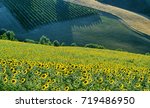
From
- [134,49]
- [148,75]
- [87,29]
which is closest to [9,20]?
[87,29]

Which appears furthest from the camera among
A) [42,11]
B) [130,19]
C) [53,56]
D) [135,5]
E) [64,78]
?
[135,5]

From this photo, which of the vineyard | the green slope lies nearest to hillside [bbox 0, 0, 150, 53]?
the vineyard

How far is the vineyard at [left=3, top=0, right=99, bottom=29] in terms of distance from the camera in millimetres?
86438

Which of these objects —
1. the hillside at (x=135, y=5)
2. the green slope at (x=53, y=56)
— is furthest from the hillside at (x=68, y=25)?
the hillside at (x=135, y=5)

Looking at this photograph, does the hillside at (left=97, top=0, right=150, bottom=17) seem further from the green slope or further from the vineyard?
the green slope

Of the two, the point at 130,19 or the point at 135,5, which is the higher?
the point at 130,19

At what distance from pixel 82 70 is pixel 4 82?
4325mm

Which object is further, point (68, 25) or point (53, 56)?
point (68, 25)

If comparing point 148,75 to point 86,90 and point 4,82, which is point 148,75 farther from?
point 4,82

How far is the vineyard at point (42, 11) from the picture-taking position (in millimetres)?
86438

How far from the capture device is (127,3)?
5605 inches

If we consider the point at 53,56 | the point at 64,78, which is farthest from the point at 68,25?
the point at 64,78

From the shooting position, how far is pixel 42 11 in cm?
9225

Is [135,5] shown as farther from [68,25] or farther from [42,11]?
[68,25]
